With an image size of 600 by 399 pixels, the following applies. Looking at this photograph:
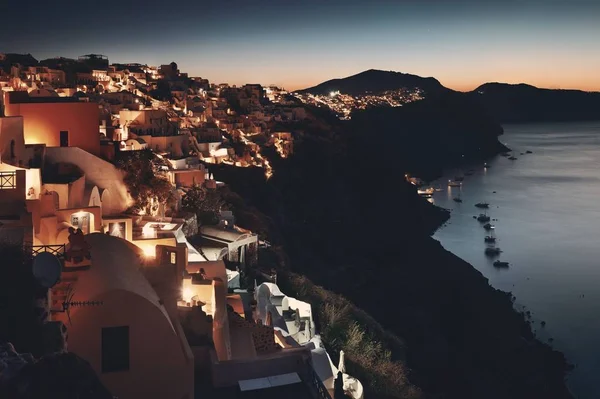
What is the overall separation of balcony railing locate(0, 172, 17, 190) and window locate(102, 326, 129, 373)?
2.83 meters

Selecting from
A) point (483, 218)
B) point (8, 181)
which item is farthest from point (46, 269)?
point (483, 218)

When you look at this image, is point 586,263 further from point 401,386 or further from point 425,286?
point 401,386

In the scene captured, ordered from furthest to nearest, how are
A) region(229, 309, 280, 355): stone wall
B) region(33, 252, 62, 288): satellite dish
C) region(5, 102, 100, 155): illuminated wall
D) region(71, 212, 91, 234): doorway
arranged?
region(5, 102, 100, 155): illuminated wall → region(71, 212, 91, 234): doorway → region(229, 309, 280, 355): stone wall → region(33, 252, 62, 288): satellite dish

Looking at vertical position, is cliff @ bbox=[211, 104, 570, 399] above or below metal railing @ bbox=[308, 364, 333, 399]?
below

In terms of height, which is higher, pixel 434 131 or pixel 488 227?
pixel 434 131

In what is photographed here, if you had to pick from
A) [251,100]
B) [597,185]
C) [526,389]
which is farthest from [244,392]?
[597,185]

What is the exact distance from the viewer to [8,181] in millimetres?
6613

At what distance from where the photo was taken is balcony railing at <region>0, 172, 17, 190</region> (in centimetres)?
655

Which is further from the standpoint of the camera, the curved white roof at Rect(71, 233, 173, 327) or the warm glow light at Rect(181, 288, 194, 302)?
the warm glow light at Rect(181, 288, 194, 302)

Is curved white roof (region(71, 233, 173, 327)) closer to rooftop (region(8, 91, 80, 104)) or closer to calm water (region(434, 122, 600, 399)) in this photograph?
rooftop (region(8, 91, 80, 104))

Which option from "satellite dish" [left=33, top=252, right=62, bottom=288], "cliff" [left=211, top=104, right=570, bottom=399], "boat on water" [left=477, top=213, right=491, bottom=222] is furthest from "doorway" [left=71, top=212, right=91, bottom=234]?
"boat on water" [left=477, top=213, right=491, bottom=222]

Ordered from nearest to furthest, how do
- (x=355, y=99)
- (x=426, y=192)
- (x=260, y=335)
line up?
(x=260, y=335), (x=426, y=192), (x=355, y=99)

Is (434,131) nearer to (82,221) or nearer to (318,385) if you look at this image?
(82,221)

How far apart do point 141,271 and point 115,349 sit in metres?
0.93
